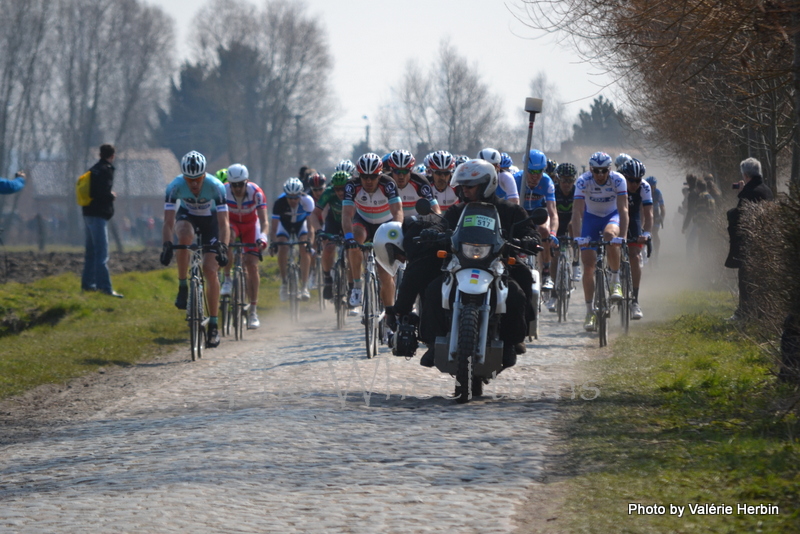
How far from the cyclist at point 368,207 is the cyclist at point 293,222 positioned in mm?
4274

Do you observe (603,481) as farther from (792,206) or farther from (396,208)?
(396,208)

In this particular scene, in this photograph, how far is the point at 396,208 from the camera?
12.8 meters

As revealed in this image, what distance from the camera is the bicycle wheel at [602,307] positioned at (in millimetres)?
12984

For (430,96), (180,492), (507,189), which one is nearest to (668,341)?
(507,189)

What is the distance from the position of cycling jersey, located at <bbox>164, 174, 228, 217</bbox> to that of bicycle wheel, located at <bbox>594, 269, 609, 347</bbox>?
4.43 m

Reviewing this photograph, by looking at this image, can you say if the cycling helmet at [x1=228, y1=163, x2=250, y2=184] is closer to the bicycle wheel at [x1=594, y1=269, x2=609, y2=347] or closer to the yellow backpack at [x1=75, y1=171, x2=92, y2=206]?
the yellow backpack at [x1=75, y1=171, x2=92, y2=206]

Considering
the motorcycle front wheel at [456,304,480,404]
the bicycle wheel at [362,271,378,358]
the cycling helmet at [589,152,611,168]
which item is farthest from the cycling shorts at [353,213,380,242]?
the motorcycle front wheel at [456,304,480,404]

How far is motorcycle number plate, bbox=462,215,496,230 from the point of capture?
8.66 meters

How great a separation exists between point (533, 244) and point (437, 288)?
0.81m

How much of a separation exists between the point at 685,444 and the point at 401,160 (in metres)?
7.72

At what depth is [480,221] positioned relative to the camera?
8.69 m

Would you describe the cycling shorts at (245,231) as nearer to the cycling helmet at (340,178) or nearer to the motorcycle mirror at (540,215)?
the cycling helmet at (340,178)

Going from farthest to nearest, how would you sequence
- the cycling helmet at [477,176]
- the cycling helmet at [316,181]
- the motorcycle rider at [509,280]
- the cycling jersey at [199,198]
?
1. the cycling helmet at [316,181]
2. the cycling jersey at [199,198]
3. the cycling helmet at [477,176]
4. the motorcycle rider at [509,280]

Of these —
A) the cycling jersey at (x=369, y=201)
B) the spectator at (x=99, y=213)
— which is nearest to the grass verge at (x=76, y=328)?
the spectator at (x=99, y=213)
